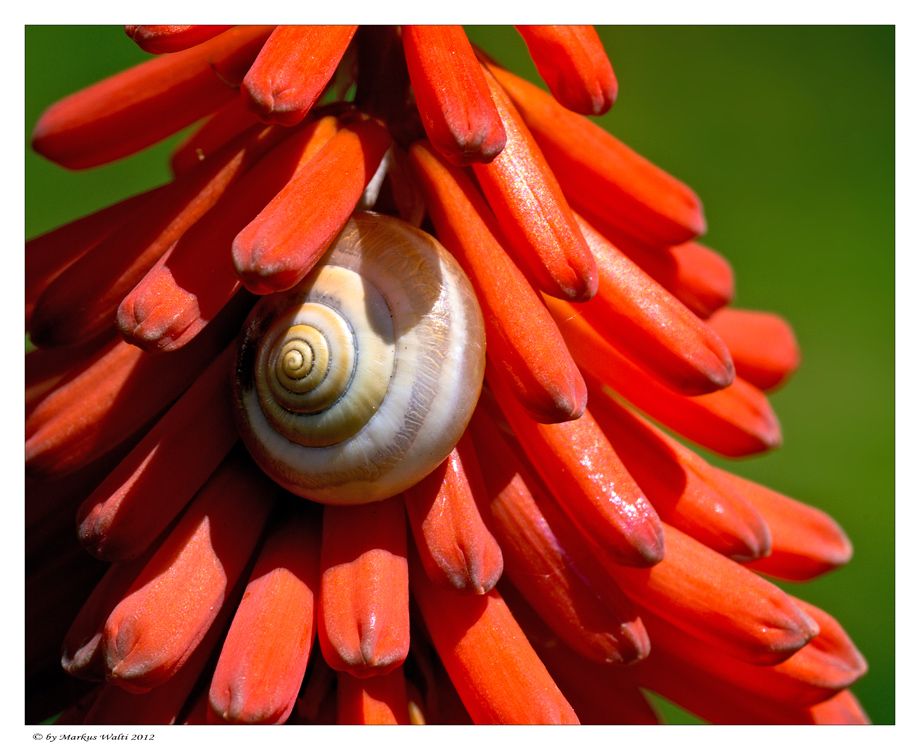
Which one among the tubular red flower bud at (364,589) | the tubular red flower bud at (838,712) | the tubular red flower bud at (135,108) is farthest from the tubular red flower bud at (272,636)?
the tubular red flower bud at (838,712)

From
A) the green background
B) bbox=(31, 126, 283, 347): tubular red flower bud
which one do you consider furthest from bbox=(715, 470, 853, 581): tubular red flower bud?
the green background

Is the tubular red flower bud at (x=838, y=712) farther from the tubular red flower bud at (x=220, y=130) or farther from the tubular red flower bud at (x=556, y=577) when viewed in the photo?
the tubular red flower bud at (x=220, y=130)

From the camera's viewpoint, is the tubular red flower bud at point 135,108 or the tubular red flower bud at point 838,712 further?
the tubular red flower bud at point 838,712

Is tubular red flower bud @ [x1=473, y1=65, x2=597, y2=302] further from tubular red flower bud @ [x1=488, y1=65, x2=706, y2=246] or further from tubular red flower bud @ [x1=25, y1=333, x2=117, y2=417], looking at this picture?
tubular red flower bud @ [x1=25, y1=333, x2=117, y2=417]

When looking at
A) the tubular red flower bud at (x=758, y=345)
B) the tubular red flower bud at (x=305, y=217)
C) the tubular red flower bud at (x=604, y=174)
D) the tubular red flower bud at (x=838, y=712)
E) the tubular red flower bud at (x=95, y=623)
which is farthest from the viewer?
the tubular red flower bud at (x=758, y=345)

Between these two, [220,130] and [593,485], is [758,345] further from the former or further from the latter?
[220,130]

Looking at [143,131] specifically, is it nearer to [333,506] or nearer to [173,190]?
[173,190]
